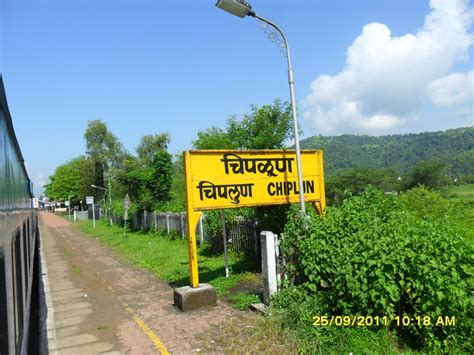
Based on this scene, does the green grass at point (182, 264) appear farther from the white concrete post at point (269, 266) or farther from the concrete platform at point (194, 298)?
the white concrete post at point (269, 266)

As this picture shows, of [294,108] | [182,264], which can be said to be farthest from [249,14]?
[182,264]

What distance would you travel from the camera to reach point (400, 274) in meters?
4.72

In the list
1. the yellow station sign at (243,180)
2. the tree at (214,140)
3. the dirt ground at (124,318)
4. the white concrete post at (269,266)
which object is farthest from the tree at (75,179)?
the white concrete post at (269,266)

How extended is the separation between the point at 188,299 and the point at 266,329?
204 centimetres

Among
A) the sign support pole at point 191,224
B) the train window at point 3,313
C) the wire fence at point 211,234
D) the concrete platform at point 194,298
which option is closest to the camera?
the train window at point 3,313

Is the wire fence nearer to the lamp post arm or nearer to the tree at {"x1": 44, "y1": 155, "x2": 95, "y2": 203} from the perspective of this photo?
the lamp post arm

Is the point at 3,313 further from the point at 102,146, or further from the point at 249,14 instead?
the point at 102,146

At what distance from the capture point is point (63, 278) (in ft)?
36.4

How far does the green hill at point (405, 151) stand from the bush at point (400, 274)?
119 meters

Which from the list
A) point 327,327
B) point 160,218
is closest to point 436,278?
point 327,327

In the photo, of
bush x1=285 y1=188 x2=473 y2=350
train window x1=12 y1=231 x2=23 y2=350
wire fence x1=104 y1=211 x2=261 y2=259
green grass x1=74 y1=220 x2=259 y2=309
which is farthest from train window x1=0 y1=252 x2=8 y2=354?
wire fence x1=104 y1=211 x2=261 y2=259

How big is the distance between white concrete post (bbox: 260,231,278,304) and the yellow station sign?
4.09 ft

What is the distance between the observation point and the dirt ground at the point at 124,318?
568 centimetres

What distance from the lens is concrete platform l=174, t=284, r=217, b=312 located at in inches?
277
